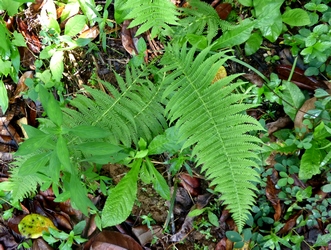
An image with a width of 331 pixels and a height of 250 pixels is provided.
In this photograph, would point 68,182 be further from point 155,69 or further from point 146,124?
point 155,69

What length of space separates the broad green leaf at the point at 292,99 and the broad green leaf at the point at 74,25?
4.96ft

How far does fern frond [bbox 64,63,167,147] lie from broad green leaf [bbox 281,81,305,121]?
84 centimetres

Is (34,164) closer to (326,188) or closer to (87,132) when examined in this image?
(87,132)

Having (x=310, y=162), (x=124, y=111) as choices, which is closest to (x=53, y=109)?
(x=124, y=111)

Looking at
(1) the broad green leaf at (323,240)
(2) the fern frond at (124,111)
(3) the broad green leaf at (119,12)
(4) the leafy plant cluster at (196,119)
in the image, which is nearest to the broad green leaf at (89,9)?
(4) the leafy plant cluster at (196,119)

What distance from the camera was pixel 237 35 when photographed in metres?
2.26

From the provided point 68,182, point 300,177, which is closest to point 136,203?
point 68,182

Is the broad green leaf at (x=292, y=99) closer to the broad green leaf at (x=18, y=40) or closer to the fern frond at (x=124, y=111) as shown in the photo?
the fern frond at (x=124, y=111)

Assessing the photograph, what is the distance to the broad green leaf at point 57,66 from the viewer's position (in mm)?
2631

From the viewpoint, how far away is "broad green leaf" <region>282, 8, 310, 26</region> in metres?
2.32

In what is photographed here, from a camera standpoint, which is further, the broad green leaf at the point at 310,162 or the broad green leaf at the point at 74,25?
the broad green leaf at the point at 74,25

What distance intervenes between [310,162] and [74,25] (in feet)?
6.22

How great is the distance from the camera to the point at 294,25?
7.80 ft

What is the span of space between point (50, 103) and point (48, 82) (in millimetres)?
995
